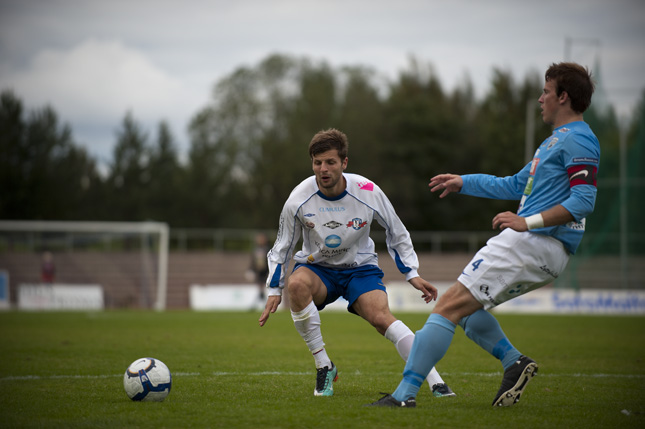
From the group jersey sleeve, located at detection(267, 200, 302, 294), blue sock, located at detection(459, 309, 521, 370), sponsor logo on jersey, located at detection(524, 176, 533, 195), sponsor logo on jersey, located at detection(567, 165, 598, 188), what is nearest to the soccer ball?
jersey sleeve, located at detection(267, 200, 302, 294)

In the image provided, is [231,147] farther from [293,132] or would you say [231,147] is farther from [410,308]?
[410,308]

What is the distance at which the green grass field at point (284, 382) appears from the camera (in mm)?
4824

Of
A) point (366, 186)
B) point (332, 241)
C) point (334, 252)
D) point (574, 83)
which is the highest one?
point (574, 83)

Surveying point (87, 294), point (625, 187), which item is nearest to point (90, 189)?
point (87, 294)

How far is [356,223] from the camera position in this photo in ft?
20.0

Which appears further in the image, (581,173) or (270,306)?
(270,306)

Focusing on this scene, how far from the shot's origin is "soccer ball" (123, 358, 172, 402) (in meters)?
5.61

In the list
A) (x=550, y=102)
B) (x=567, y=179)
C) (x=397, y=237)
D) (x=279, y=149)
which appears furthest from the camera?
(x=279, y=149)

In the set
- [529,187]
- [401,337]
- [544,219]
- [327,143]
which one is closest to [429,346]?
[401,337]

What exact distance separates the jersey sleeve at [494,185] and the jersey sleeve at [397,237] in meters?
0.82

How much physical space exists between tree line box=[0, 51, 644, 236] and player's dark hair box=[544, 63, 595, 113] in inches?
1630

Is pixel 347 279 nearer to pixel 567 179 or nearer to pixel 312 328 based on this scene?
pixel 312 328

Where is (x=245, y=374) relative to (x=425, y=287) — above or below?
below

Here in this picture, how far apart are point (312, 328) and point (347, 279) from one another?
1.77 feet
